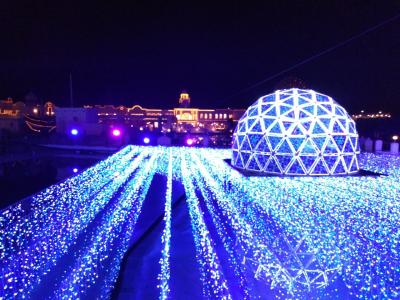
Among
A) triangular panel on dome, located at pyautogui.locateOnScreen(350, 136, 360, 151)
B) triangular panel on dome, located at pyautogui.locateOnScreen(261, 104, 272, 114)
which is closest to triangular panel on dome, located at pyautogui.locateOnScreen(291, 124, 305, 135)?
triangular panel on dome, located at pyautogui.locateOnScreen(261, 104, 272, 114)

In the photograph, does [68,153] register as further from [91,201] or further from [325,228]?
[325,228]

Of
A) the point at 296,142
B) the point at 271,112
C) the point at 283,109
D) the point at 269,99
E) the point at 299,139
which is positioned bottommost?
the point at 296,142

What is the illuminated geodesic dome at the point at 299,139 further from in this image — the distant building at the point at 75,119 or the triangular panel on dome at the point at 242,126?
the distant building at the point at 75,119

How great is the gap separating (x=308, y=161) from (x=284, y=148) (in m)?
0.91

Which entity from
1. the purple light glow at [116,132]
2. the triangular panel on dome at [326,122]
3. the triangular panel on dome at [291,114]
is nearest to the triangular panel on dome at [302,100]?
the triangular panel on dome at [291,114]

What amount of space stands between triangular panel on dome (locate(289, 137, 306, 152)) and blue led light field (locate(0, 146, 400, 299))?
82.9 inches

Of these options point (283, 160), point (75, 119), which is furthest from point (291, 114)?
point (75, 119)

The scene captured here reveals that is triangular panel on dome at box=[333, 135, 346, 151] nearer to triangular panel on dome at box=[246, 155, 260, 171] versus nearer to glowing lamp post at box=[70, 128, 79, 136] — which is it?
triangular panel on dome at box=[246, 155, 260, 171]

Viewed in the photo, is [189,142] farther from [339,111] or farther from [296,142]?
[296,142]

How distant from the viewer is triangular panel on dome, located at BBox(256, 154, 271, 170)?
11367 millimetres

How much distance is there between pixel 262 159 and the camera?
11.5m

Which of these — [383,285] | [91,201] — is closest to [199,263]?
[383,285]

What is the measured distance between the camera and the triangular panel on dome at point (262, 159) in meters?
11.4

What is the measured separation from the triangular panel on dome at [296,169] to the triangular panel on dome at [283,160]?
0.17 m
